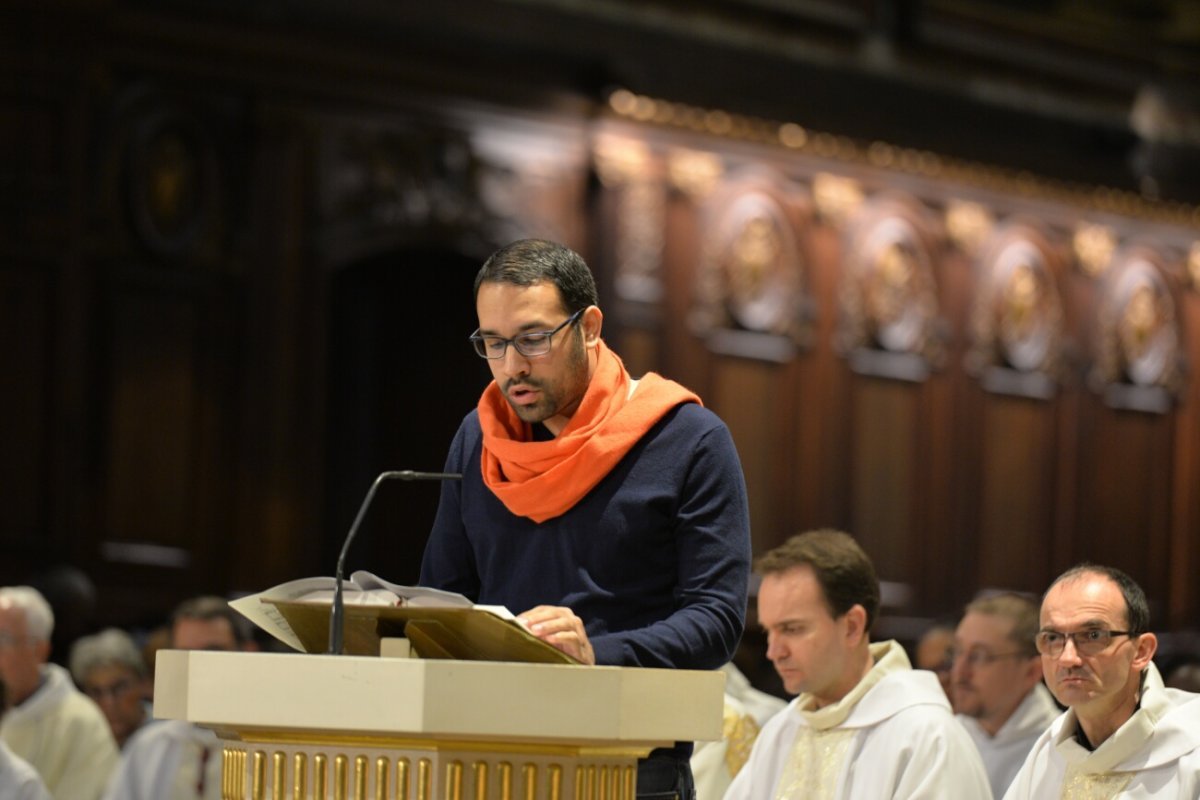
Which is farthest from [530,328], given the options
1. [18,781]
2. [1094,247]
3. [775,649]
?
[1094,247]

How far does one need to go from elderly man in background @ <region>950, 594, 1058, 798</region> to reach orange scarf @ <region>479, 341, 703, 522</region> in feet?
10.1

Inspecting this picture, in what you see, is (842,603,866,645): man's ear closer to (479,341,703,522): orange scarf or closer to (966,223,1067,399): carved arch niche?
(479,341,703,522): orange scarf

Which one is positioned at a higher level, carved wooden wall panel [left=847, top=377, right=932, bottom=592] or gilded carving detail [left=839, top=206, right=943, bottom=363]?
gilded carving detail [left=839, top=206, right=943, bottom=363]

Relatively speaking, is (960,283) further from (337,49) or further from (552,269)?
(552,269)

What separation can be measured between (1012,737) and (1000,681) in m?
0.20

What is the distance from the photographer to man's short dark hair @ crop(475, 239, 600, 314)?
A: 3689 mm

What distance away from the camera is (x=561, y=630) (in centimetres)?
325

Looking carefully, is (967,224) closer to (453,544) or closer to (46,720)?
(46,720)

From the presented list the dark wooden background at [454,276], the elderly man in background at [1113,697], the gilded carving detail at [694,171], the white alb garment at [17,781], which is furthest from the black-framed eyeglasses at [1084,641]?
the gilded carving detail at [694,171]

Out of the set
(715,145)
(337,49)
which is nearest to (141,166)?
(337,49)

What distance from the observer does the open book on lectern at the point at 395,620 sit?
317 centimetres

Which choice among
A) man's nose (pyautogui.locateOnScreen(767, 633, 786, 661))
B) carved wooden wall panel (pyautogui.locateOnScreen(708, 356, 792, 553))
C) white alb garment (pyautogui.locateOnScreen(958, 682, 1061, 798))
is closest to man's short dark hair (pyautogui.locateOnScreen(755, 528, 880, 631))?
man's nose (pyautogui.locateOnScreen(767, 633, 786, 661))

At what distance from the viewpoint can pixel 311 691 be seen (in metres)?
3.11

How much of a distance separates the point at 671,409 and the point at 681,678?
2.16ft
